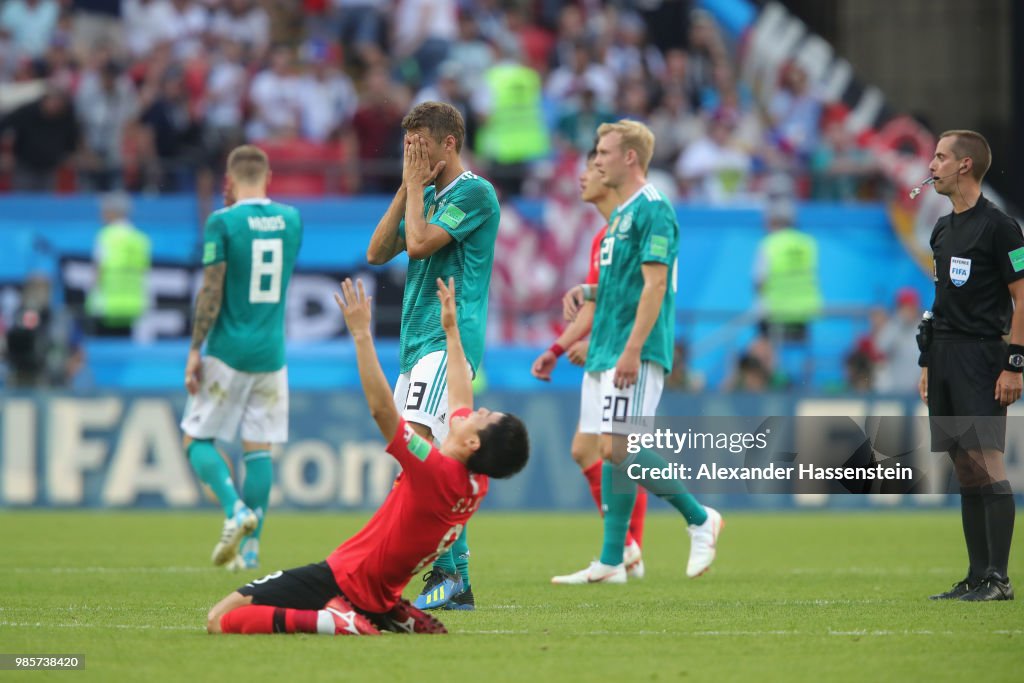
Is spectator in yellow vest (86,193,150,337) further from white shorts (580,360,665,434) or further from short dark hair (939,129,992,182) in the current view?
short dark hair (939,129,992,182)

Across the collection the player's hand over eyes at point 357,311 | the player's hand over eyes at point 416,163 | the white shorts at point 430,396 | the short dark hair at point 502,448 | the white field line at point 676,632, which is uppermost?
the player's hand over eyes at point 416,163

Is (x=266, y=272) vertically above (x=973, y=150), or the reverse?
(x=973, y=150)

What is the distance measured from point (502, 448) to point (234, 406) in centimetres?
453

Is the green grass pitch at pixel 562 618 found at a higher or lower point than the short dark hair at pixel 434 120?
lower

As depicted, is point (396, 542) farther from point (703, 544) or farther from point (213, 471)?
point (213, 471)

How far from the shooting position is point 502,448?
646 centimetres

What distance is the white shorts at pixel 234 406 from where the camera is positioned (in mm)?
10539

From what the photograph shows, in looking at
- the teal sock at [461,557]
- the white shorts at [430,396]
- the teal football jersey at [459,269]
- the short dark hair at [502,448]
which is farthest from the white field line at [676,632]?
the teal football jersey at [459,269]

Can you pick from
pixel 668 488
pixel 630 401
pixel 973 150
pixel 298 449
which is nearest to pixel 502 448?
pixel 630 401

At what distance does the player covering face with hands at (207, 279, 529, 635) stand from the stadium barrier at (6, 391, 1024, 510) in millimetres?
9625

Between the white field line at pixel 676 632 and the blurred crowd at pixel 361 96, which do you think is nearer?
the white field line at pixel 676 632

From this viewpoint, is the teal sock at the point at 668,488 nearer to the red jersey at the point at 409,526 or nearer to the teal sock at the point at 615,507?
the teal sock at the point at 615,507

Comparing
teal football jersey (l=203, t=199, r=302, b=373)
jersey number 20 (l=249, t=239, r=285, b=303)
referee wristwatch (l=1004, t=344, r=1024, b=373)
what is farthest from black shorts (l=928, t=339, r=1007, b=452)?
jersey number 20 (l=249, t=239, r=285, b=303)

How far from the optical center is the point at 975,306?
8.34 m
